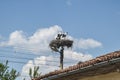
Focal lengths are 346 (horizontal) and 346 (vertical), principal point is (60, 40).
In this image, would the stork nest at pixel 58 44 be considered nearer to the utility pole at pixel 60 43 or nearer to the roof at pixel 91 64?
the utility pole at pixel 60 43

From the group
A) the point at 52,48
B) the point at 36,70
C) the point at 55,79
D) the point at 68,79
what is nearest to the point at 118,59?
the point at 68,79

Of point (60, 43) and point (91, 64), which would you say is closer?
point (91, 64)

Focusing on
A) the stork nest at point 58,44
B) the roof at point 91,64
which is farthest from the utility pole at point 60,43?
the roof at point 91,64

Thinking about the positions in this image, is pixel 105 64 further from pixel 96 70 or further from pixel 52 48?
pixel 52 48

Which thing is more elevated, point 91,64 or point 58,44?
point 58,44

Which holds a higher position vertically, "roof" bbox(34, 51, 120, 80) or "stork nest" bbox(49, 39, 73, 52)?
"stork nest" bbox(49, 39, 73, 52)

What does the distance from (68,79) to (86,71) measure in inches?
60.0

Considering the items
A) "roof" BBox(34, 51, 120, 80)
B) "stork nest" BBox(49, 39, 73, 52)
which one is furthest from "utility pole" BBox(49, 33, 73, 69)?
"roof" BBox(34, 51, 120, 80)

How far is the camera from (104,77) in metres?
10.5

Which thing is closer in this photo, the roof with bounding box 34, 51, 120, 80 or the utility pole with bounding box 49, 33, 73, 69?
the roof with bounding box 34, 51, 120, 80

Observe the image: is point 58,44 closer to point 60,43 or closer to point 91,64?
point 60,43

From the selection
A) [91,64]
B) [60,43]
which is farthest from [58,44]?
[91,64]

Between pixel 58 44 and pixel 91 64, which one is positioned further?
pixel 58 44

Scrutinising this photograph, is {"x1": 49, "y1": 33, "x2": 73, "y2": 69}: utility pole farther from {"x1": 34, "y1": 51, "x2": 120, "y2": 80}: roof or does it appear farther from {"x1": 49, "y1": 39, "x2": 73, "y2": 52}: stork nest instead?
{"x1": 34, "y1": 51, "x2": 120, "y2": 80}: roof
